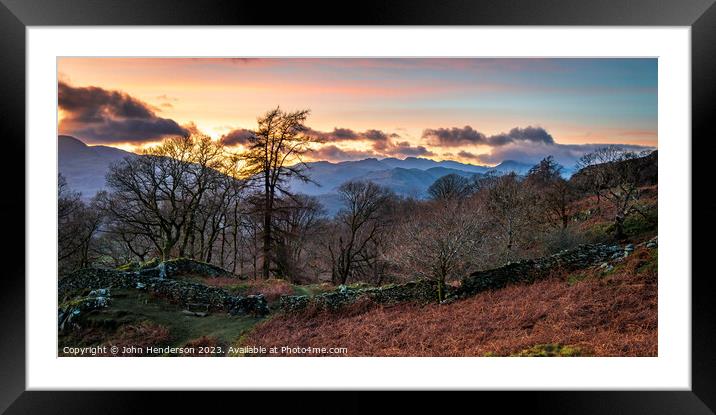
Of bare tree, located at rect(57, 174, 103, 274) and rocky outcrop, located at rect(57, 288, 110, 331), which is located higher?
bare tree, located at rect(57, 174, 103, 274)

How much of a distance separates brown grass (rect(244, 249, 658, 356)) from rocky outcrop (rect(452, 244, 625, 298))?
33 centimetres

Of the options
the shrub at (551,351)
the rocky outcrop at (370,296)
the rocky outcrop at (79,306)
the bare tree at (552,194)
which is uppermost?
the bare tree at (552,194)

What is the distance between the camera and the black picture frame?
3.37 meters

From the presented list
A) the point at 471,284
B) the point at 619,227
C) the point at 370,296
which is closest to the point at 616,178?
the point at 619,227

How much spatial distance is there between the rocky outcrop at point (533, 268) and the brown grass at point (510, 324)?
335mm

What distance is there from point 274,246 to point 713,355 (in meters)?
6.16

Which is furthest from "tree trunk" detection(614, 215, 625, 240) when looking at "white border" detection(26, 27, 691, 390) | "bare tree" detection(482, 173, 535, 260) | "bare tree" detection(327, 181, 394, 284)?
"bare tree" detection(327, 181, 394, 284)

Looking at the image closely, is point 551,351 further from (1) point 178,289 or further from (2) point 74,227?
(2) point 74,227

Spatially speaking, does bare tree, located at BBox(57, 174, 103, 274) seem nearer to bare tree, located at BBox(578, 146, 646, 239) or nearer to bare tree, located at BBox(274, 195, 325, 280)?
bare tree, located at BBox(274, 195, 325, 280)

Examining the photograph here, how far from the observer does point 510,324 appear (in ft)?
16.1
